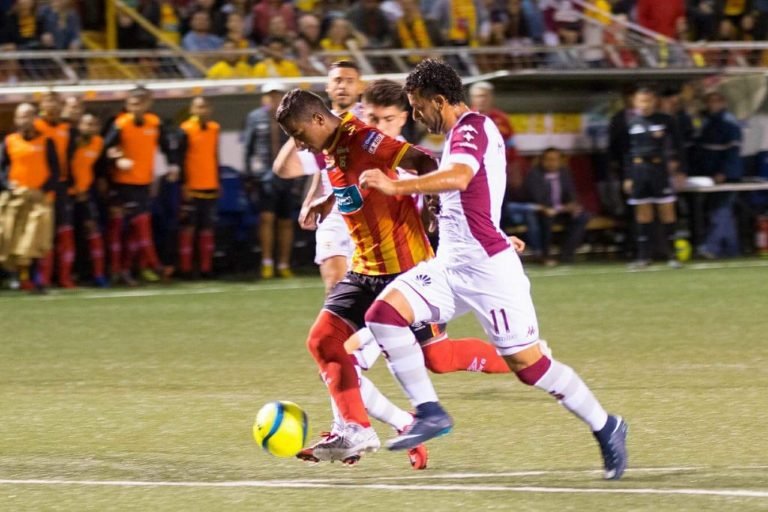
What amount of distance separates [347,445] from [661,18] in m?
14.8

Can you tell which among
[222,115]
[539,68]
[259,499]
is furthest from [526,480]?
[539,68]

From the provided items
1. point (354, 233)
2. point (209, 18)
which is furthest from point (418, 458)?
point (209, 18)

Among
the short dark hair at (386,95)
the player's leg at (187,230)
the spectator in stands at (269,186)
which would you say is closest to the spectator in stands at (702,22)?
the spectator in stands at (269,186)

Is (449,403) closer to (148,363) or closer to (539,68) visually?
(148,363)

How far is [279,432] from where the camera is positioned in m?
6.50

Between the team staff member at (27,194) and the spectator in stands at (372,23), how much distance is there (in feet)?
15.5

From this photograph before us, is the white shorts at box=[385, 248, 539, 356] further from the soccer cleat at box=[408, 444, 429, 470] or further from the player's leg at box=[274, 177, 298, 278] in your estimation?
the player's leg at box=[274, 177, 298, 278]

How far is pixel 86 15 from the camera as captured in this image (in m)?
17.3

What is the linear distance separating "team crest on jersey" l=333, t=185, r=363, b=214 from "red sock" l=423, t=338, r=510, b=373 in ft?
2.48

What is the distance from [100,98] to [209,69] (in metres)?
1.46

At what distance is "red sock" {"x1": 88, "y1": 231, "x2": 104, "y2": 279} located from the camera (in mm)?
15234

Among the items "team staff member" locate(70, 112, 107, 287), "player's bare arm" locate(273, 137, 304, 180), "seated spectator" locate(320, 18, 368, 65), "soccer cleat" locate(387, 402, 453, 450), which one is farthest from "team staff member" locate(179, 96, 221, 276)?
"soccer cleat" locate(387, 402, 453, 450)

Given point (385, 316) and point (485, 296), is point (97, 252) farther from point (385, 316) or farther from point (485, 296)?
point (485, 296)

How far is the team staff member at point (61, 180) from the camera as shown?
48.0ft
